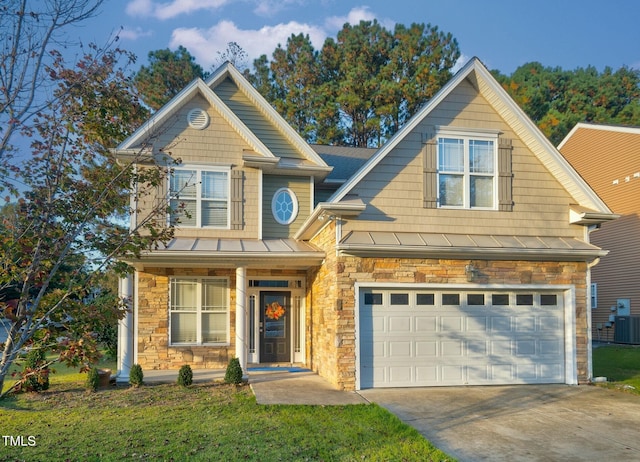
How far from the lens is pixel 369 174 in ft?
37.6

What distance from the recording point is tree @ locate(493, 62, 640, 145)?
34.8 metres

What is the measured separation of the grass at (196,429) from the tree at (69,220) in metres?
2.49

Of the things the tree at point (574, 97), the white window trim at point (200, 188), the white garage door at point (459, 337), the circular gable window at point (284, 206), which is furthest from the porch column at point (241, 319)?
the tree at point (574, 97)

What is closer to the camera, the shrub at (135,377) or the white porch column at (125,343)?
the shrub at (135,377)

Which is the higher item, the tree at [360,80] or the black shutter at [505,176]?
the tree at [360,80]

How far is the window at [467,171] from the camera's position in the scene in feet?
39.6

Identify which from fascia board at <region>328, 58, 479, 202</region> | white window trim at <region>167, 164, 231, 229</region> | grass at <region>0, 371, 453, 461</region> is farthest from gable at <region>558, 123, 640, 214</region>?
grass at <region>0, 371, 453, 461</region>

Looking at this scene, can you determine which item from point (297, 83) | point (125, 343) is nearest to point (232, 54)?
point (297, 83)

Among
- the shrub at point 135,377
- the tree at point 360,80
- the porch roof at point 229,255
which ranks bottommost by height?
the shrub at point 135,377

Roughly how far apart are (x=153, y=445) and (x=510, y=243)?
7979mm

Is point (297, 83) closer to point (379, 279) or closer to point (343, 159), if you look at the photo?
point (343, 159)

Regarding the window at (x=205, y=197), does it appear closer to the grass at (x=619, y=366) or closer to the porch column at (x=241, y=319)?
the porch column at (x=241, y=319)

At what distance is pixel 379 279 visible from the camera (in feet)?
37.0

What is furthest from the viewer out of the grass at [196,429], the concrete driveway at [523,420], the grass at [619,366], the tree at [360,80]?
the tree at [360,80]
